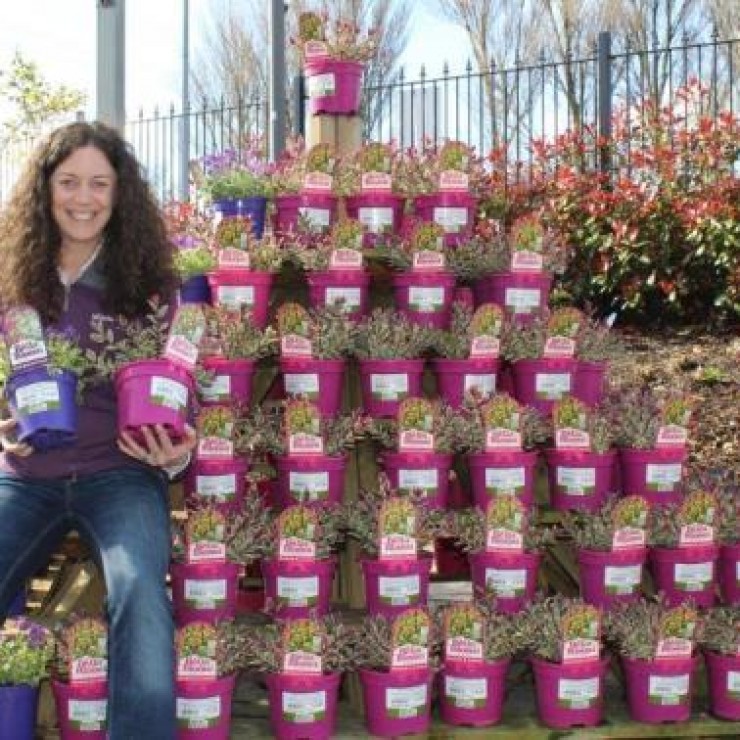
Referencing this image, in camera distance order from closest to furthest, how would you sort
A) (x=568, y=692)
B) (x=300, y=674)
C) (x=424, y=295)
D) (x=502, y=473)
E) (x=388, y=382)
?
1. (x=300, y=674)
2. (x=568, y=692)
3. (x=502, y=473)
4. (x=388, y=382)
5. (x=424, y=295)

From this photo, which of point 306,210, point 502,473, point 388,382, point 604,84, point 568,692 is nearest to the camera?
point 568,692

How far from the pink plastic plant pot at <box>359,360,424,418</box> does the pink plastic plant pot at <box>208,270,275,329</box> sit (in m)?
0.31

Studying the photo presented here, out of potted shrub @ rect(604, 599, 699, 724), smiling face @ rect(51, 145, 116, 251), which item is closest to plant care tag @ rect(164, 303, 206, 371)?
smiling face @ rect(51, 145, 116, 251)

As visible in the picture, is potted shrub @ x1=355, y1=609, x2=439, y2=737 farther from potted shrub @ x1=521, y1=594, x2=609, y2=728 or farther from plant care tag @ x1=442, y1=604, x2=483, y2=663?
potted shrub @ x1=521, y1=594, x2=609, y2=728

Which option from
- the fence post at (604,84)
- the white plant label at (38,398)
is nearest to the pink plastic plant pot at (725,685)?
the white plant label at (38,398)

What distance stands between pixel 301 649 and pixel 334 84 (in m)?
1.70

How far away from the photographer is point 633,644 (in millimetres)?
2771

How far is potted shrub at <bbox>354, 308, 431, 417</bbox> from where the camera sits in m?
3.02

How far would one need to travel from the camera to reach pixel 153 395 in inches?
93.7

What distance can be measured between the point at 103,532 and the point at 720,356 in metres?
4.19

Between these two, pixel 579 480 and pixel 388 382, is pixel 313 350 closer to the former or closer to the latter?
pixel 388 382

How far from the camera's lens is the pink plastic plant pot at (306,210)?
3270 millimetres

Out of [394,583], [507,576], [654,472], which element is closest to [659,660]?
[507,576]

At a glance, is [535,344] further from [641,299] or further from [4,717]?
[641,299]
